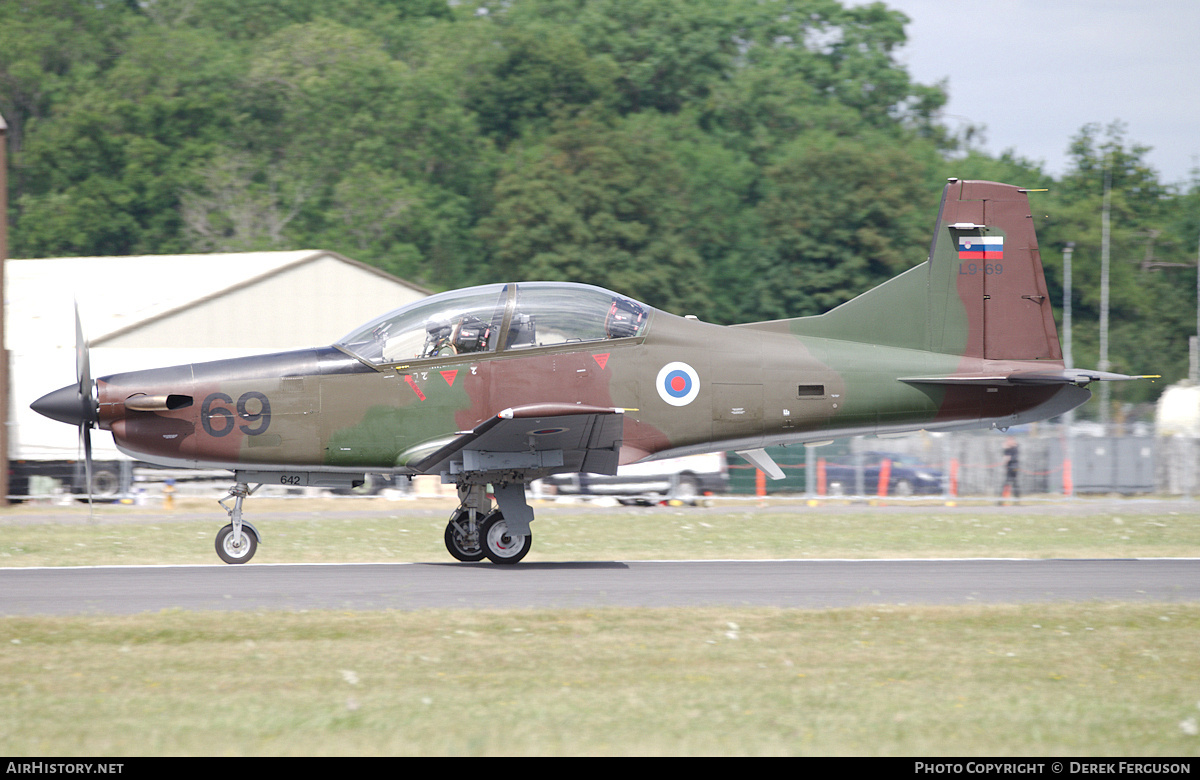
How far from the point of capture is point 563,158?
4897 centimetres

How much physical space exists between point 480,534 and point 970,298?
19.4 feet

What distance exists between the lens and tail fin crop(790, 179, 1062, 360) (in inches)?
523

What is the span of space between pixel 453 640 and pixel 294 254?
2333 cm

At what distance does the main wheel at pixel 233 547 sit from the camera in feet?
40.9

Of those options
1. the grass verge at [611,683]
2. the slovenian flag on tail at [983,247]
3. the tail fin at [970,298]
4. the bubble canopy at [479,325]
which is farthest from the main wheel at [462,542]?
the slovenian flag on tail at [983,247]

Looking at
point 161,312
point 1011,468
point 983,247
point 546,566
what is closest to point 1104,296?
point 1011,468

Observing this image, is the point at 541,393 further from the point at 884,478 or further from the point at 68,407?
the point at 884,478

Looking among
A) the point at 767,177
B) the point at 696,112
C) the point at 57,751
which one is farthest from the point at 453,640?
the point at 696,112

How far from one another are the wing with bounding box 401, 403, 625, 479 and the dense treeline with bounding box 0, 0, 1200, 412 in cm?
3350

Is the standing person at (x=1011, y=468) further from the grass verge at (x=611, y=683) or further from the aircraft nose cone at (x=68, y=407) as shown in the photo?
the aircraft nose cone at (x=68, y=407)

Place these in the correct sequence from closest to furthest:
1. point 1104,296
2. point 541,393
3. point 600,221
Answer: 1. point 541,393
2. point 600,221
3. point 1104,296

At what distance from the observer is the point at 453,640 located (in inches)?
326

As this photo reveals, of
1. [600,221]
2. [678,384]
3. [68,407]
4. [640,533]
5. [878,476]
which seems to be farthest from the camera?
[600,221]

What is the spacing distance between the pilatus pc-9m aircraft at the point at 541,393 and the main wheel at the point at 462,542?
2 centimetres
